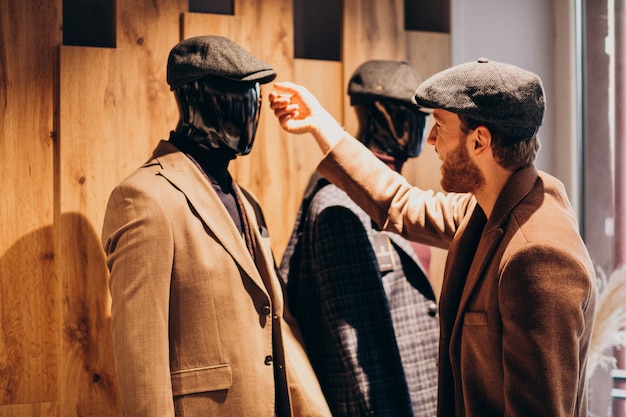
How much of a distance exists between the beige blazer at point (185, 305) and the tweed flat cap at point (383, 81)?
2.82ft

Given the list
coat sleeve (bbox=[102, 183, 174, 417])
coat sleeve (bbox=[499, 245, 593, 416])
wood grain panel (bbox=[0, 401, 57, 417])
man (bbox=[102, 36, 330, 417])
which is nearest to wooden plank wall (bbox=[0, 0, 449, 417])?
wood grain panel (bbox=[0, 401, 57, 417])

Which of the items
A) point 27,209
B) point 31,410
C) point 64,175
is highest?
point 64,175

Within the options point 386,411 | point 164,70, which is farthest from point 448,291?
point 164,70

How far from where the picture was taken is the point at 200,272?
2303 mm

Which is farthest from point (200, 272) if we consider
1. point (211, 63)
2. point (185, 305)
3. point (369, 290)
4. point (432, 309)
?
point (432, 309)

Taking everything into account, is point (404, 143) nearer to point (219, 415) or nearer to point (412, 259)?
point (412, 259)

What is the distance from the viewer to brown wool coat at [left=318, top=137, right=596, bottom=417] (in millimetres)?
1948

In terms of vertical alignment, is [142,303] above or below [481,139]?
below

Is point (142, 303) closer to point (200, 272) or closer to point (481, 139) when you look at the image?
point (200, 272)

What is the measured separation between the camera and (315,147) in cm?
317

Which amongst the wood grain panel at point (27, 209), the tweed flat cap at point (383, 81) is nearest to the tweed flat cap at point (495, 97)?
the tweed flat cap at point (383, 81)

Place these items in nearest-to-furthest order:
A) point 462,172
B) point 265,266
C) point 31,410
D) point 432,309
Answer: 1. point 462,172
2. point 265,266
3. point 31,410
4. point 432,309

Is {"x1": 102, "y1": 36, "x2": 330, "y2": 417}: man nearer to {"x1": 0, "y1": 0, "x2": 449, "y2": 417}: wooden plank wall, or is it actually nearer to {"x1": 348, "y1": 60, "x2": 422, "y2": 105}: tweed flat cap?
{"x1": 0, "y1": 0, "x2": 449, "y2": 417}: wooden plank wall

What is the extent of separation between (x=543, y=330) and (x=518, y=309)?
8 cm
